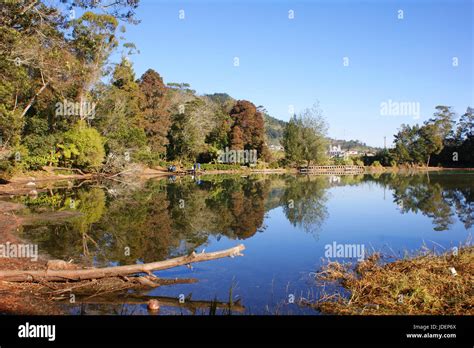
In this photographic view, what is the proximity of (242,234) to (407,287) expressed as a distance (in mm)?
6977

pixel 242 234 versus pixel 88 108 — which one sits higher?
pixel 88 108

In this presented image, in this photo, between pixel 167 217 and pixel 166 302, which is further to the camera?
pixel 167 217

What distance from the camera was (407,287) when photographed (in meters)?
6.61

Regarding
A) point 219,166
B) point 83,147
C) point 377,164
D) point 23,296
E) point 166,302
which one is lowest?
point 166,302

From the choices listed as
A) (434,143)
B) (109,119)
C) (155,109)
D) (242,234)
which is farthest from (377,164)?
(242,234)

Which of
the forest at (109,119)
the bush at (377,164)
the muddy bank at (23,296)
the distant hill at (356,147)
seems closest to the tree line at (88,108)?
the forest at (109,119)

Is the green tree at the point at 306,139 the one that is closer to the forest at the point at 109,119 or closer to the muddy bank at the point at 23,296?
A: the forest at the point at 109,119

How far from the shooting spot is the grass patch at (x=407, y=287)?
607cm

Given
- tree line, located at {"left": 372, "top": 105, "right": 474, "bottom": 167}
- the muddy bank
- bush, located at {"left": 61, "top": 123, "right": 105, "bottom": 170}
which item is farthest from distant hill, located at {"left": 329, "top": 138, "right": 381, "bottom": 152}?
the muddy bank

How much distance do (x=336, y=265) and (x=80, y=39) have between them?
1014cm

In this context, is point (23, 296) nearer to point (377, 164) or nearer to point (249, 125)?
point (249, 125)

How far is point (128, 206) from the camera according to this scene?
59.0 ft

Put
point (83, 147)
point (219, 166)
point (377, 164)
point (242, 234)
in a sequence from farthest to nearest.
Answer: point (377, 164) → point (219, 166) → point (83, 147) → point (242, 234)

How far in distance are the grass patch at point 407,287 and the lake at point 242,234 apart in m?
0.54
